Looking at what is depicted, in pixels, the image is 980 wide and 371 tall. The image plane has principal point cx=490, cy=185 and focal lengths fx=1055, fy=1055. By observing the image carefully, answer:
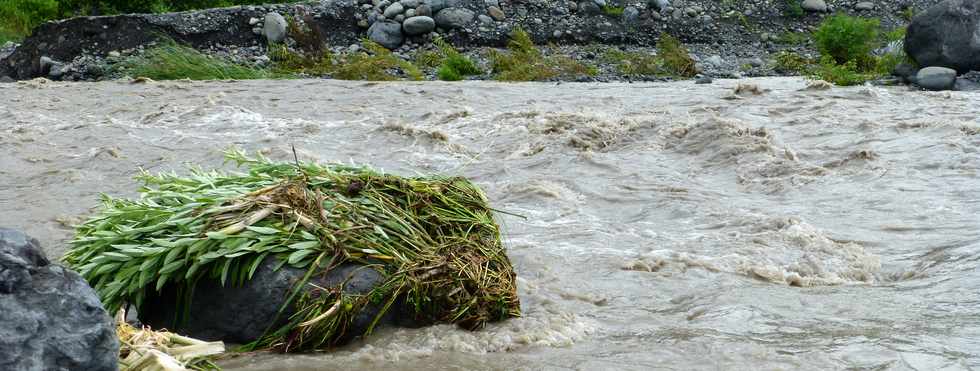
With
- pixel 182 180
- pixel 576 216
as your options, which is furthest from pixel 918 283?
pixel 182 180

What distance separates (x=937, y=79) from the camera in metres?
11.9

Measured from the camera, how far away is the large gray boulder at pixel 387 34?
17.7m

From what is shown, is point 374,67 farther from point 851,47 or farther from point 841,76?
point 851,47

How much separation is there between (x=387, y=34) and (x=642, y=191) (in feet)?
37.5

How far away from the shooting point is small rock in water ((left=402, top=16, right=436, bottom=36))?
17.8 meters

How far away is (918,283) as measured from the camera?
4684mm

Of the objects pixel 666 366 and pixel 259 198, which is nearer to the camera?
pixel 666 366

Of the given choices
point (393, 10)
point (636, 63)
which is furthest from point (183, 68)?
point (636, 63)

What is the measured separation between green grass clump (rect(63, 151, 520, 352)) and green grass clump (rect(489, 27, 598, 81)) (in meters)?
10.1

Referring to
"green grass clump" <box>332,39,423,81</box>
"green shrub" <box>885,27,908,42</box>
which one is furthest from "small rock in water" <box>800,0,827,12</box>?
"green grass clump" <box>332,39,423,81</box>

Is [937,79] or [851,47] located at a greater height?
[937,79]

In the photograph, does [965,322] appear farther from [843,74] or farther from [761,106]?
[843,74]

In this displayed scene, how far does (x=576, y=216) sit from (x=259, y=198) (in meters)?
2.87

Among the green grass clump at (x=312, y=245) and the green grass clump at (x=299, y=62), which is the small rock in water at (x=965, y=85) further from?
the green grass clump at (x=312, y=245)
